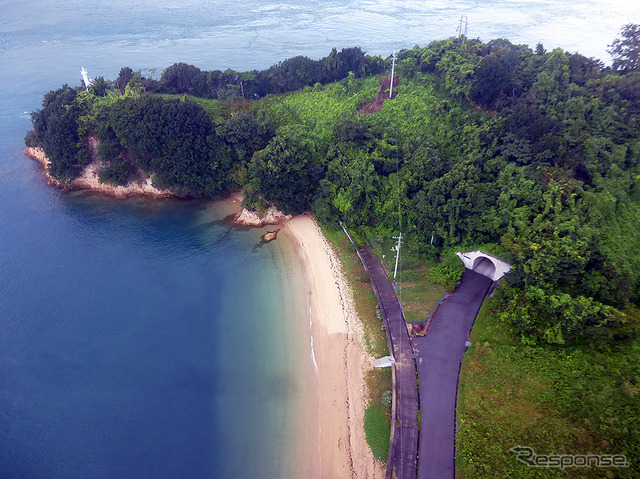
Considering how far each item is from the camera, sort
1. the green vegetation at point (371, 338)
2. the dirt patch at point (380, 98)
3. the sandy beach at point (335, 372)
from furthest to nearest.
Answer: the dirt patch at point (380, 98) < the green vegetation at point (371, 338) < the sandy beach at point (335, 372)

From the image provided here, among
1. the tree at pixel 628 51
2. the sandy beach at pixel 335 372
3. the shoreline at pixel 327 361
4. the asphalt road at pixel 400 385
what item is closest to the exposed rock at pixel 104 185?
the shoreline at pixel 327 361

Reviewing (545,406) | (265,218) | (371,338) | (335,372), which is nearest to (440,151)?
(265,218)

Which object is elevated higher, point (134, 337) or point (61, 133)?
point (61, 133)

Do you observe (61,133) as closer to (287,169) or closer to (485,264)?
(287,169)

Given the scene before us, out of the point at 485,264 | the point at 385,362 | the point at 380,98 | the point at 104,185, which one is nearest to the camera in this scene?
the point at 385,362

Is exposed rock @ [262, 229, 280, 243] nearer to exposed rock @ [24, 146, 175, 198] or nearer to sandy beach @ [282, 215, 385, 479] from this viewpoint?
sandy beach @ [282, 215, 385, 479]

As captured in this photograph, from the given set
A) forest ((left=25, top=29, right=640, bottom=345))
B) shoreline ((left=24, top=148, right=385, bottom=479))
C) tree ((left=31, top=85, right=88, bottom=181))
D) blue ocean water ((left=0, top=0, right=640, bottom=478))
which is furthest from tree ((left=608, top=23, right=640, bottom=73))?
tree ((left=31, top=85, right=88, bottom=181))

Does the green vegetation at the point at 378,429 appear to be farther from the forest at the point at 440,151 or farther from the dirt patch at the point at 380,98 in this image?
the dirt patch at the point at 380,98
